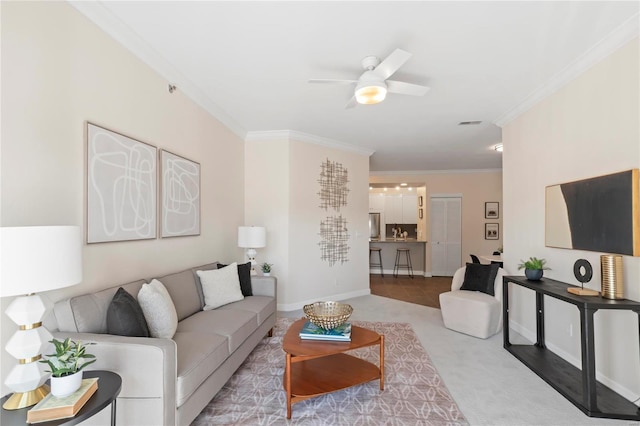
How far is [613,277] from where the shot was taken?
2264mm

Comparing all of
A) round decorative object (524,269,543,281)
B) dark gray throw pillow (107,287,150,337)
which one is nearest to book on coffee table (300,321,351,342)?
dark gray throw pillow (107,287,150,337)

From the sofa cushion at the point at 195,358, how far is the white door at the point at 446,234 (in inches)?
271

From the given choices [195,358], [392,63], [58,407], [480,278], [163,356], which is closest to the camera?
[58,407]

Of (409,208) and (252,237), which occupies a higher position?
(409,208)

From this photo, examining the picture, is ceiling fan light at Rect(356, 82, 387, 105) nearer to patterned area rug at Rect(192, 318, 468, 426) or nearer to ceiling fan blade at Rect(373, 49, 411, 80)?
ceiling fan blade at Rect(373, 49, 411, 80)

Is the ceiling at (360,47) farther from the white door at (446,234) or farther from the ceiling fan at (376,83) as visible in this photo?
the white door at (446,234)

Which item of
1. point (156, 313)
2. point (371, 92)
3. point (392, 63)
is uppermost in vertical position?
point (392, 63)

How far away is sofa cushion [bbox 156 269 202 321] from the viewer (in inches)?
105

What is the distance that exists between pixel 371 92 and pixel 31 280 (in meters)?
2.49

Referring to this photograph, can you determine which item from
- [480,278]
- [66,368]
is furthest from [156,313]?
[480,278]

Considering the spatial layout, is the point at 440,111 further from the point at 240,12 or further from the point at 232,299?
the point at 232,299

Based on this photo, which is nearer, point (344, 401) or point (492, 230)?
point (344, 401)

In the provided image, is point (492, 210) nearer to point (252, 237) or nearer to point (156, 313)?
point (252, 237)

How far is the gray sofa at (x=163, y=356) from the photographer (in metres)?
1.61
